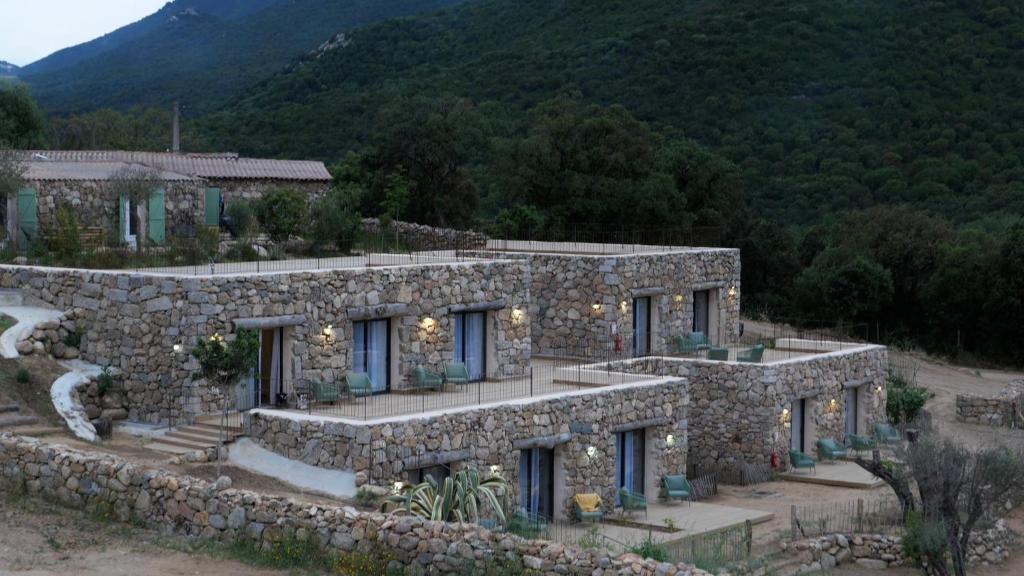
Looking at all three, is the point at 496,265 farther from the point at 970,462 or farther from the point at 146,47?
the point at 146,47

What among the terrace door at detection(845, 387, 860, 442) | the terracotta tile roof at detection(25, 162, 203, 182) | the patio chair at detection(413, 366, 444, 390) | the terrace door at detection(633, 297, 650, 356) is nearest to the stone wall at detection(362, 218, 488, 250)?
the terrace door at detection(633, 297, 650, 356)

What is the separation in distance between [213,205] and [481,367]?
9.77 meters

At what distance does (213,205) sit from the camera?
35.2 metres

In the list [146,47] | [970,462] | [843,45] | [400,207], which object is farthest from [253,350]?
[146,47]

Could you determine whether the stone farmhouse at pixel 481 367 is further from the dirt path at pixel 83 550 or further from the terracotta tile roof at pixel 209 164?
the terracotta tile roof at pixel 209 164

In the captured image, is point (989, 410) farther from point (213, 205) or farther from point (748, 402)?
point (213, 205)

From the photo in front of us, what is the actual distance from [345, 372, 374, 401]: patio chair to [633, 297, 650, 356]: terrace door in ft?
31.1

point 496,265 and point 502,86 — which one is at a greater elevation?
point 502,86

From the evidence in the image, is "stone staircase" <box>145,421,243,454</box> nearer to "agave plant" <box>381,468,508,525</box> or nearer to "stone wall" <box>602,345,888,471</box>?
"agave plant" <box>381,468,508,525</box>

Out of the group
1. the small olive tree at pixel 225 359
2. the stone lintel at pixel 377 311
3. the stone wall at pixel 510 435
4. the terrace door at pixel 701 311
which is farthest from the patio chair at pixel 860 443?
the small olive tree at pixel 225 359

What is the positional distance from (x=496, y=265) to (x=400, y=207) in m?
17.3

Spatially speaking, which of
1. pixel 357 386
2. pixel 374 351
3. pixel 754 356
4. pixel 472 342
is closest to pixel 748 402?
pixel 754 356

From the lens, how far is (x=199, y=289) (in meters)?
24.1

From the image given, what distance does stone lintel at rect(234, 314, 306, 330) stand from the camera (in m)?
24.6
